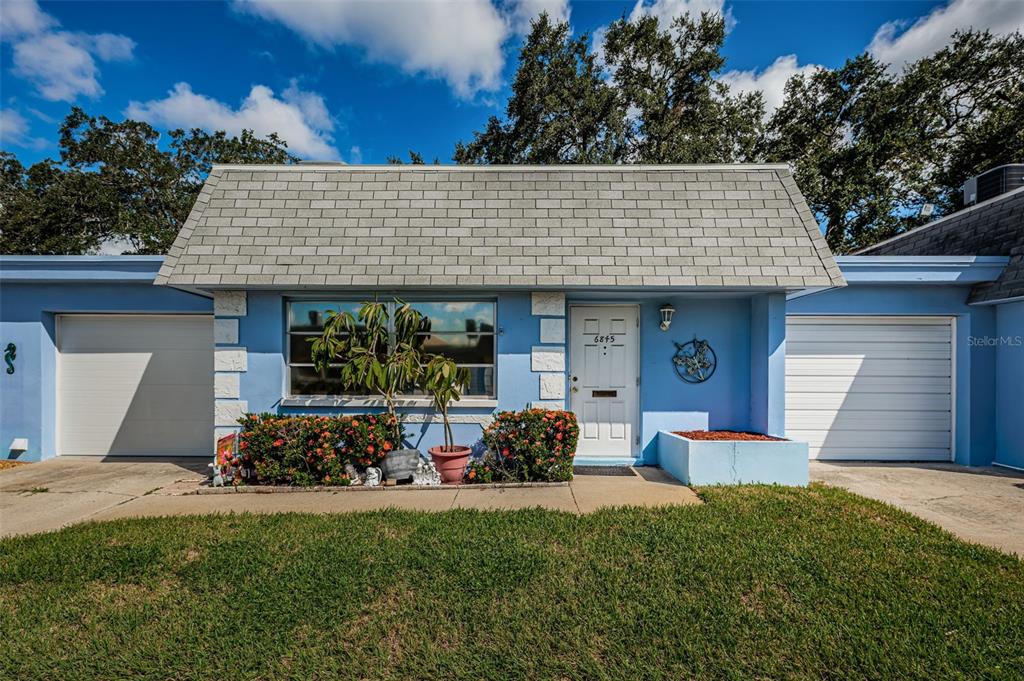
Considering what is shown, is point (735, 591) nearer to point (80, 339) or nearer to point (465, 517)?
point (465, 517)

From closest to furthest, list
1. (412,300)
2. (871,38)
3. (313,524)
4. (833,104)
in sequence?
(313,524), (412,300), (871,38), (833,104)

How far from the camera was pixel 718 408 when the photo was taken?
7074 millimetres

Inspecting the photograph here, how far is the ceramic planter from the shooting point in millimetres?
6094

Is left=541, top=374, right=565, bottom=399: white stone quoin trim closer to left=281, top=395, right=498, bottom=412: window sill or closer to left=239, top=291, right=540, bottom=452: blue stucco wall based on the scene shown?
left=239, top=291, right=540, bottom=452: blue stucco wall

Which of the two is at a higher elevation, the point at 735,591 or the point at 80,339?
the point at 80,339

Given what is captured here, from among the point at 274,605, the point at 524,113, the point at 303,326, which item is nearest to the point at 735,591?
the point at 274,605

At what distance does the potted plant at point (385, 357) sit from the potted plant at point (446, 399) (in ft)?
0.83

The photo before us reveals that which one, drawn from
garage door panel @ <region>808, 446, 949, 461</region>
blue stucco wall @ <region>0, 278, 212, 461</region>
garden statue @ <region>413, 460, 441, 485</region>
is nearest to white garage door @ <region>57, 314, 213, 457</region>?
blue stucco wall @ <region>0, 278, 212, 461</region>

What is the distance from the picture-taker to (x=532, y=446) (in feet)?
19.6

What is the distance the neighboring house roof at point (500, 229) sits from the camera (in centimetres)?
623

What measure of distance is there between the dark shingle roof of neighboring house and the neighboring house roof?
314cm

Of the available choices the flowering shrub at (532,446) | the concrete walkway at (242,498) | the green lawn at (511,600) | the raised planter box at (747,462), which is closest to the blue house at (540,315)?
the flowering shrub at (532,446)

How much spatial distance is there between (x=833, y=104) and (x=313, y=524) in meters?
21.6

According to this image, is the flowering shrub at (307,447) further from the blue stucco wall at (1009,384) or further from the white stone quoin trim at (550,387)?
the blue stucco wall at (1009,384)
